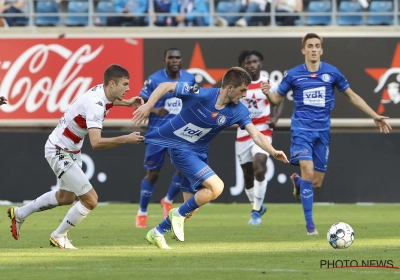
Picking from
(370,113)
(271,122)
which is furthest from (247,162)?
(370,113)

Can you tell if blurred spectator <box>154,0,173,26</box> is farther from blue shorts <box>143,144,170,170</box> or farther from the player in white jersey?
the player in white jersey

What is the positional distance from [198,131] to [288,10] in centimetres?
1076

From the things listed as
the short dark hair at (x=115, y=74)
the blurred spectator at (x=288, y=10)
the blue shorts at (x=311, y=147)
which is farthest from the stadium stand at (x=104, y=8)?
the short dark hair at (x=115, y=74)

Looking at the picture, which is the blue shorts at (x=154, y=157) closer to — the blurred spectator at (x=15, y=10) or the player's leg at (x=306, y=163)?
the player's leg at (x=306, y=163)

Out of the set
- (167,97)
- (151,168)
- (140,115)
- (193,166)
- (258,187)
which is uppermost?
(140,115)

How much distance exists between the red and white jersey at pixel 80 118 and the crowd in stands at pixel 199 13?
33.4ft

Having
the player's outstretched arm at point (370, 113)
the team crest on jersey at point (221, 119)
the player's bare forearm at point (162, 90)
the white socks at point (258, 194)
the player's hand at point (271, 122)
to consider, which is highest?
the player's bare forearm at point (162, 90)

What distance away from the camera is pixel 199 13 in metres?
20.5

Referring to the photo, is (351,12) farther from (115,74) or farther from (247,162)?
(115,74)

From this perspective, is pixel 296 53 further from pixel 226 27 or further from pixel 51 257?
pixel 51 257

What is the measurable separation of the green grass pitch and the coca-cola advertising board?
4345mm

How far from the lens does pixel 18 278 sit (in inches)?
303

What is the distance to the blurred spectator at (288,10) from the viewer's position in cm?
2047

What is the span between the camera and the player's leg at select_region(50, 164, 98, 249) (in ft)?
33.6
